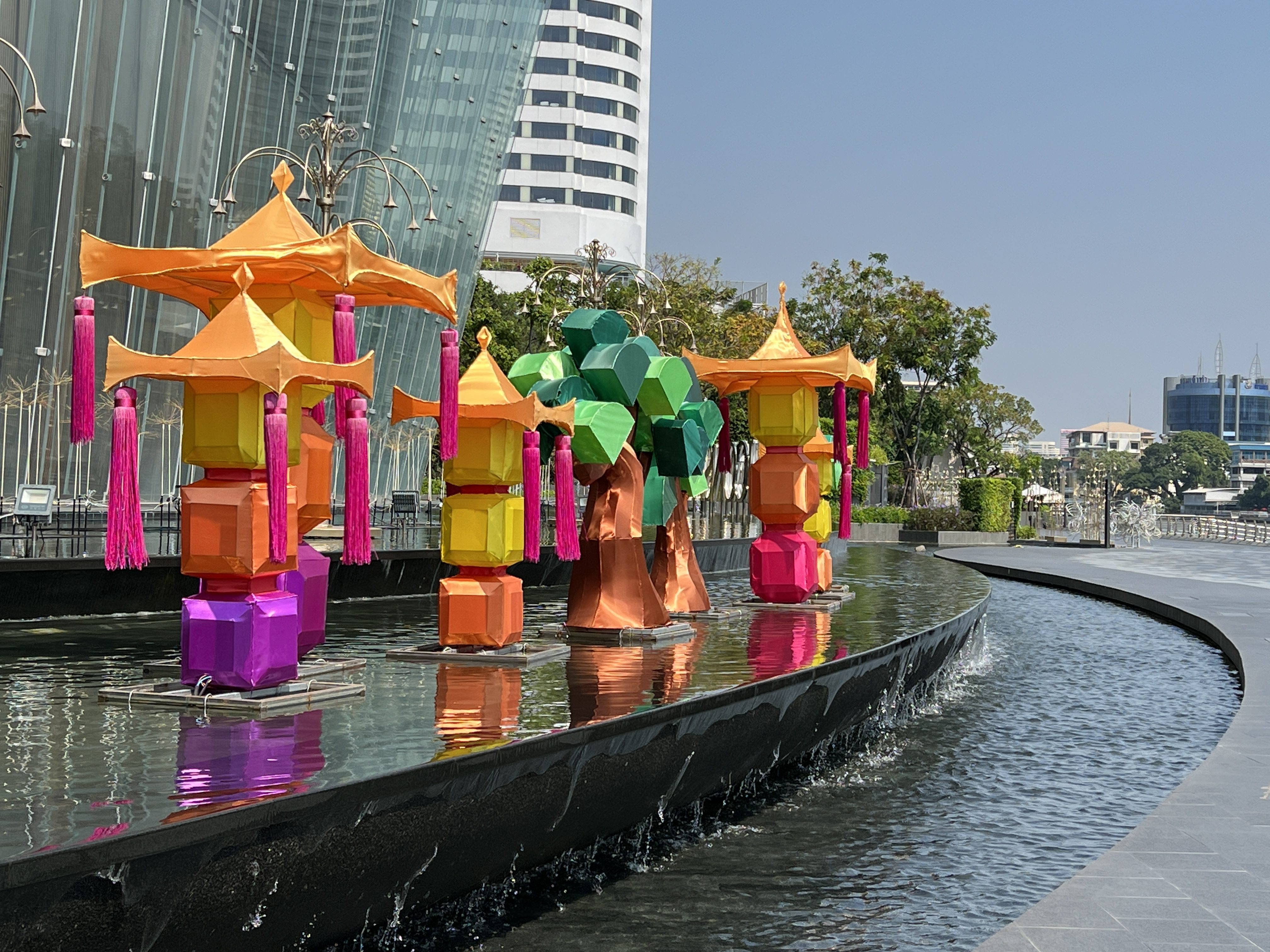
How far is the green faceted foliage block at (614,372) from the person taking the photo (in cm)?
1110

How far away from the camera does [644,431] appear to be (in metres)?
12.0

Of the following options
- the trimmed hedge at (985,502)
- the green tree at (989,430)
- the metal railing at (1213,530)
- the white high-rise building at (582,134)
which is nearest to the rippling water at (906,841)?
the trimmed hedge at (985,502)

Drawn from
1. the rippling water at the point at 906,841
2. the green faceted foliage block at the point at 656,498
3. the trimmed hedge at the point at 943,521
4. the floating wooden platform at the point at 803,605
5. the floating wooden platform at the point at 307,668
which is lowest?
the rippling water at the point at 906,841

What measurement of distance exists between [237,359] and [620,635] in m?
4.73

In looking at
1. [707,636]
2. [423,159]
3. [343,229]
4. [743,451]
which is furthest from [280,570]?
[423,159]

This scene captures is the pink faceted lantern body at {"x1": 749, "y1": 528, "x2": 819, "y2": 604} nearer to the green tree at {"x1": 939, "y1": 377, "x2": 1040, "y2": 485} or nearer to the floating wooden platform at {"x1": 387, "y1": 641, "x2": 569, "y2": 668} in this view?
the floating wooden platform at {"x1": 387, "y1": 641, "x2": 569, "y2": 668}

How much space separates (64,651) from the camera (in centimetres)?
1026

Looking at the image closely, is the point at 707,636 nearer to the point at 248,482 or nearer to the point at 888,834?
the point at 888,834

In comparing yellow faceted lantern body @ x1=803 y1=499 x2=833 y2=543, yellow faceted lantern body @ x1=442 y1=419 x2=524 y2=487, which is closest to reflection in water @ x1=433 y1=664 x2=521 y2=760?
yellow faceted lantern body @ x1=442 y1=419 x2=524 y2=487

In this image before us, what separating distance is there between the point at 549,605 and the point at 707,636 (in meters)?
3.85

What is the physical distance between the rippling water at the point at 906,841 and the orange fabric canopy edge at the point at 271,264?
3339 millimetres

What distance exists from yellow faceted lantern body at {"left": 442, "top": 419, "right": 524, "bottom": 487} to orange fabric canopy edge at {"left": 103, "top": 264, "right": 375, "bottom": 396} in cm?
193

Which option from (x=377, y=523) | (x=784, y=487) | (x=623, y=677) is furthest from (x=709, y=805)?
(x=377, y=523)

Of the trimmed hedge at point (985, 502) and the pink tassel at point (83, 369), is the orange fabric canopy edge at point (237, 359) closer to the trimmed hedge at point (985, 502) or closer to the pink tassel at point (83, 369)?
the pink tassel at point (83, 369)
